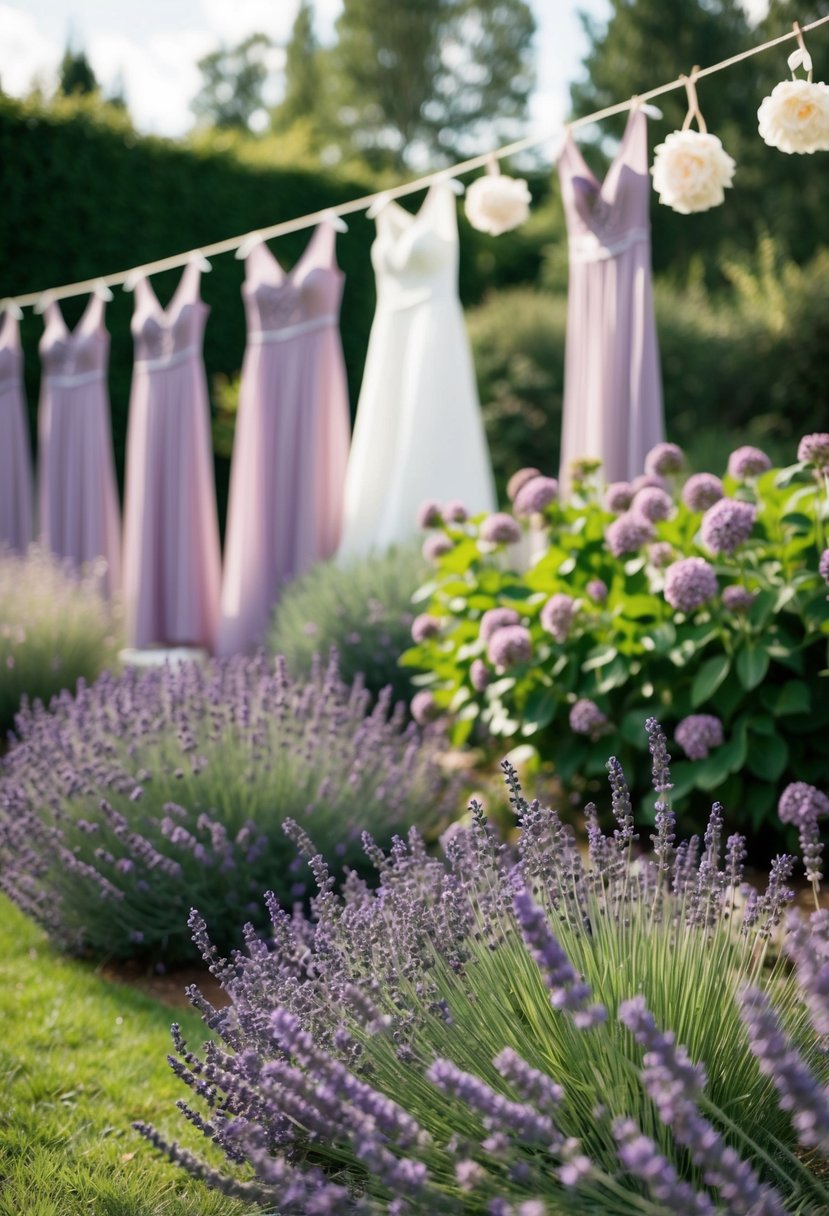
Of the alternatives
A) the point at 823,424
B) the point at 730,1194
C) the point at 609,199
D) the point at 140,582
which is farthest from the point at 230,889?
the point at 823,424

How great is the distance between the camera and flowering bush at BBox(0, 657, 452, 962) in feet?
8.29

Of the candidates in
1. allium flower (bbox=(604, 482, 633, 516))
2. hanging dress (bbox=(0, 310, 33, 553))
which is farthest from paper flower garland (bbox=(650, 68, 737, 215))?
hanging dress (bbox=(0, 310, 33, 553))

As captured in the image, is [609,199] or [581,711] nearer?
[581,711]

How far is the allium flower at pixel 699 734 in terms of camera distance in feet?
8.48

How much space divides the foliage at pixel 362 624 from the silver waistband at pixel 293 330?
1.44 m

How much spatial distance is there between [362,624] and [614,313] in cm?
148

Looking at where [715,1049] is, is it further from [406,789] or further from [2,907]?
[2,907]

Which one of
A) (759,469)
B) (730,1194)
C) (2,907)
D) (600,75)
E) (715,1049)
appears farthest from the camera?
(600,75)

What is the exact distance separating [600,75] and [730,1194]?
1783 cm

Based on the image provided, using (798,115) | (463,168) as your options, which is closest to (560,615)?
(798,115)

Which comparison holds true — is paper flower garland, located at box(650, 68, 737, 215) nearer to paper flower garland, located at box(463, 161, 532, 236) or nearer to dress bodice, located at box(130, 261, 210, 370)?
paper flower garland, located at box(463, 161, 532, 236)

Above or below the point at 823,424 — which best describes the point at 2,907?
below

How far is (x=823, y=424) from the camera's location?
9039mm

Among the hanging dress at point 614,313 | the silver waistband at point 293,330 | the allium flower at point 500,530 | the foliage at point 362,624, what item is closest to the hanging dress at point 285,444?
the silver waistband at point 293,330
